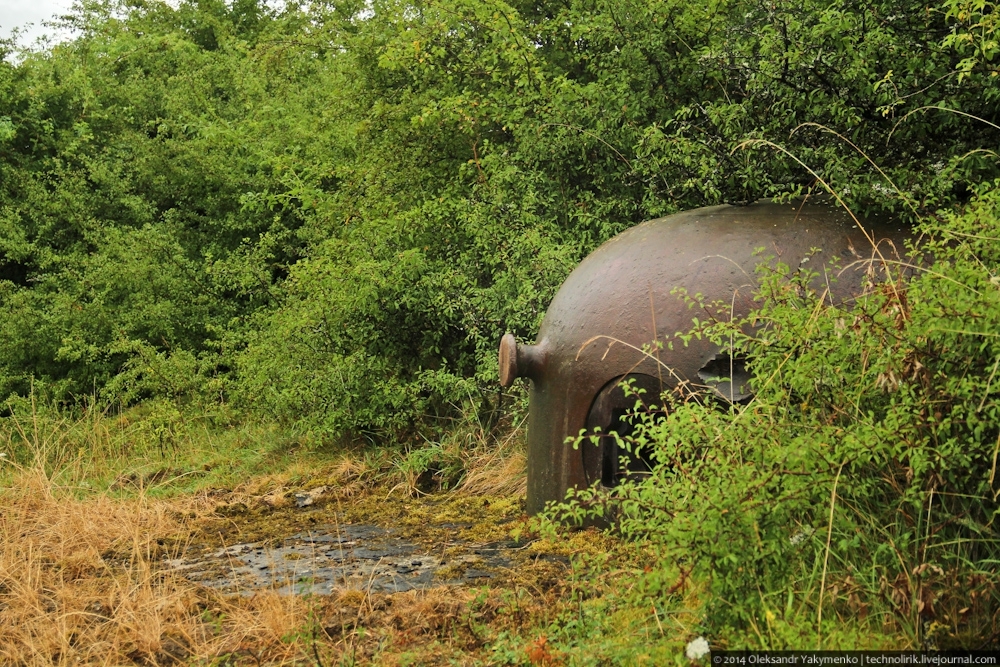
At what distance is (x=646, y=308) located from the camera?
493 centimetres

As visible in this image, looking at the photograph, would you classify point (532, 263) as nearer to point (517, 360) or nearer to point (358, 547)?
point (517, 360)

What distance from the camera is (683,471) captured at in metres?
3.19

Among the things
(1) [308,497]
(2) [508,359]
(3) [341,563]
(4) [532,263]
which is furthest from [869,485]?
(1) [308,497]

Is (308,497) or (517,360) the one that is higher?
(517,360)

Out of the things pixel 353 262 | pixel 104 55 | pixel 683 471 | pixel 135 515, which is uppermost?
pixel 104 55

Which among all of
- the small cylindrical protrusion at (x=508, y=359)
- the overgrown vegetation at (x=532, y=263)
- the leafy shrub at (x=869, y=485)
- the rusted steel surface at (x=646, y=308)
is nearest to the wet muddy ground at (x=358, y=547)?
the rusted steel surface at (x=646, y=308)

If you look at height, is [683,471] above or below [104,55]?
below

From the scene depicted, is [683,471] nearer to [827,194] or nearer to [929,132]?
[827,194]

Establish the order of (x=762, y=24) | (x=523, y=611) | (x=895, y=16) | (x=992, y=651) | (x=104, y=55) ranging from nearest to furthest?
(x=992, y=651)
(x=523, y=611)
(x=895, y=16)
(x=762, y=24)
(x=104, y=55)

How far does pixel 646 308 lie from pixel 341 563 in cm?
199

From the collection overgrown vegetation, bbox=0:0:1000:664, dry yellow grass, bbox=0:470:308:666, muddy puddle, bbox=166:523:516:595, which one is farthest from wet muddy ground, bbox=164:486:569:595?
overgrown vegetation, bbox=0:0:1000:664

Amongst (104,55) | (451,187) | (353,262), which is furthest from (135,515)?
(104,55)

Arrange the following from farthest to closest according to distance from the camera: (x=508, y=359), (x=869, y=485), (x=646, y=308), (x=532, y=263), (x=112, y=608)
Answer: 1. (x=532, y=263)
2. (x=508, y=359)
3. (x=646, y=308)
4. (x=112, y=608)
5. (x=869, y=485)

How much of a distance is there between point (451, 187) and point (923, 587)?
6.13 meters
